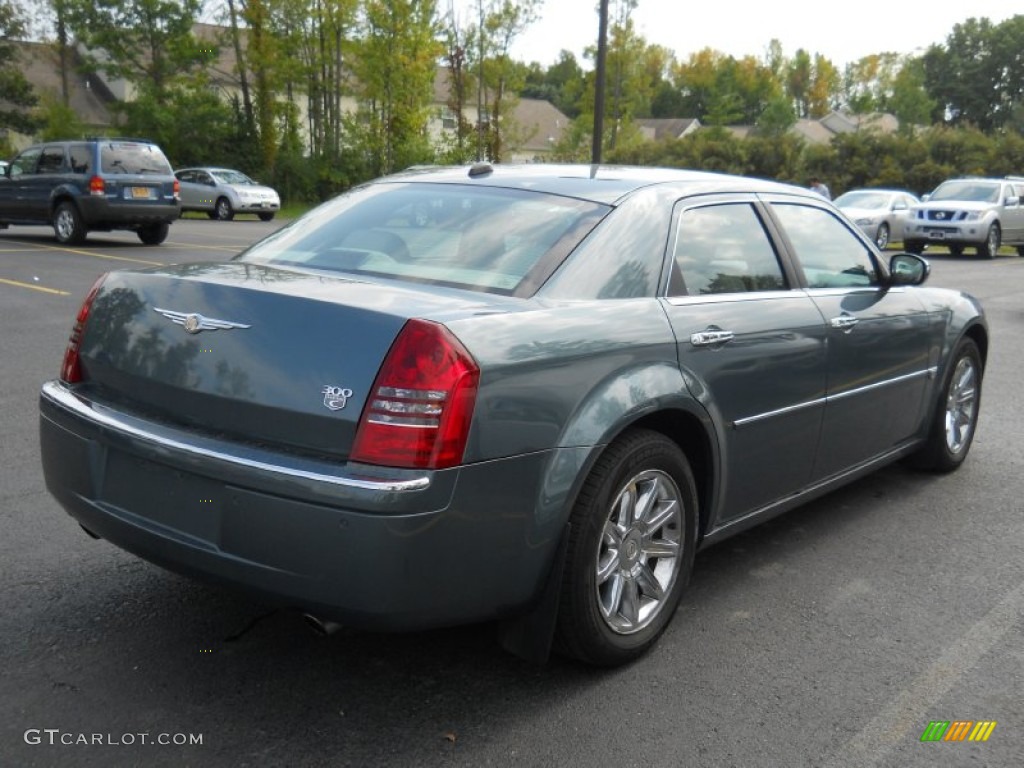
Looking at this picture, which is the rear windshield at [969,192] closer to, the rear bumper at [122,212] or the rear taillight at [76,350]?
the rear bumper at [122,212]

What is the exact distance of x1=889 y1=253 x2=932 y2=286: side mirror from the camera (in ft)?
16.5

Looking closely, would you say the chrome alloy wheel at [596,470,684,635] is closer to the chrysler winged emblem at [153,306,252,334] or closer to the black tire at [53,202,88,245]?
the chrysler winged emblem at [153,306,252,334]

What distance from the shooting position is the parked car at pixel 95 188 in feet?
56.7

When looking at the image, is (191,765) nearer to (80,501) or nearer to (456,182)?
(80,501)

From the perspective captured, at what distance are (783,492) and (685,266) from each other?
104cm

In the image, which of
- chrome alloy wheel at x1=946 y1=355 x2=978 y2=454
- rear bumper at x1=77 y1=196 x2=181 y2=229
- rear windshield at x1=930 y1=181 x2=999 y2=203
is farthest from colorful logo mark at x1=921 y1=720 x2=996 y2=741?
rear windshield at x1=930 y1=181 x2=999 y2=203

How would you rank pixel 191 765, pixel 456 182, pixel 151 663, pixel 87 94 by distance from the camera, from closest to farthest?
pixel 191 765 → pixel 151 663 → pixel 456 182 → pixel 87 94

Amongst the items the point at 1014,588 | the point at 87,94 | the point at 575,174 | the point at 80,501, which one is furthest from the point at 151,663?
the point at 87,94

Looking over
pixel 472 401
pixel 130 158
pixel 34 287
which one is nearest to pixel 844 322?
pixel 472 401

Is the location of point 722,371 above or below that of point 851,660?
above

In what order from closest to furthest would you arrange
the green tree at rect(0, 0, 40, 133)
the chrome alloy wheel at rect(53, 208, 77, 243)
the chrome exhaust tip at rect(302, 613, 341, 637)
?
the chrome exhaust tip at rect(302, 613, 341, 637) → the chrome alloy wheel at rect(53, 208, 77, 243) → the green tree at rect(0, 0, 40, 133)

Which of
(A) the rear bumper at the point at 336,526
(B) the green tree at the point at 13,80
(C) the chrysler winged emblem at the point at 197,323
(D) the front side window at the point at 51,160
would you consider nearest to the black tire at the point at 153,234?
(D) the front side window at the point at 51,160

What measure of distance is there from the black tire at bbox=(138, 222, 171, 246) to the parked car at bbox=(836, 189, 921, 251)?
1505 centimetres

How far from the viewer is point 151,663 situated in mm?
3209
